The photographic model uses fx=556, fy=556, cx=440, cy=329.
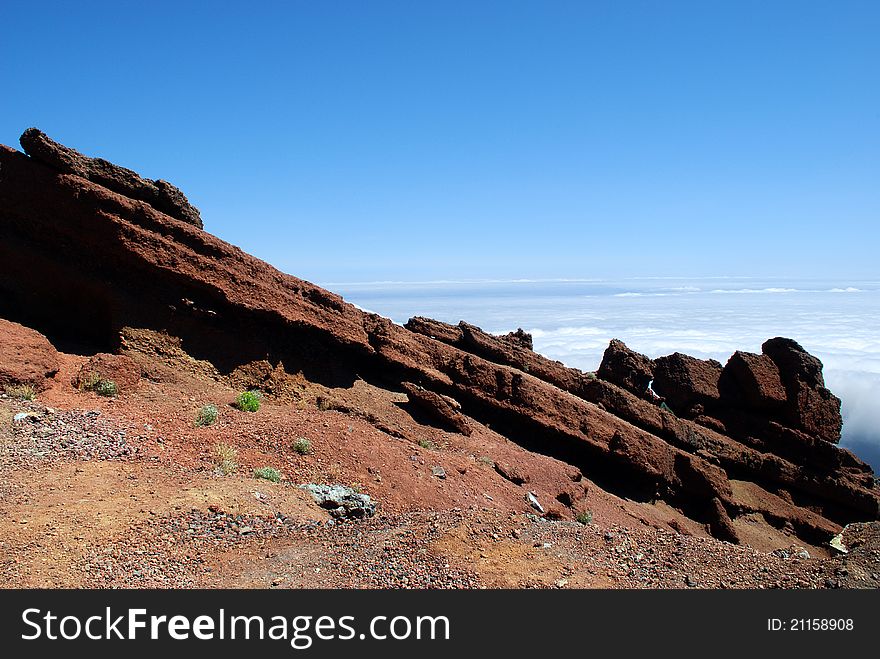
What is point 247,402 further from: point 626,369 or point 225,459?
point 626,369

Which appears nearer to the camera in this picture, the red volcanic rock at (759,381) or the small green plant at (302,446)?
the small green plant at (302,446)

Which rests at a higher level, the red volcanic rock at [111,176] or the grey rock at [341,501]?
the red volcanic rock at [111,176]

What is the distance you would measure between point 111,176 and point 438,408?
414 inches

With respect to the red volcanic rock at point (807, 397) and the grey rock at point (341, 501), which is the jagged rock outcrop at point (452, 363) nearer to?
the red volcanic rock at point (807, 397)

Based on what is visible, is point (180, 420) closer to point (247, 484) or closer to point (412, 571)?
point (247, 484)

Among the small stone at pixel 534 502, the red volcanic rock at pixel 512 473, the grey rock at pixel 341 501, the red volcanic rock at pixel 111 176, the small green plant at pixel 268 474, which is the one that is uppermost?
the red volcanic rock at pixel 111 176

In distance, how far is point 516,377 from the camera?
17.5 metres

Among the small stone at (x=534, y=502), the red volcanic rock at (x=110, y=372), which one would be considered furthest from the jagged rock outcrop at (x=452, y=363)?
the small stone at (x=534, y=502)

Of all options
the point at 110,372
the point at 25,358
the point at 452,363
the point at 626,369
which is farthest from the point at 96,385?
the point at 626,369

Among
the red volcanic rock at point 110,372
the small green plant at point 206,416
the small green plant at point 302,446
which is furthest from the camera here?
the red volcanic rock at point 110,372

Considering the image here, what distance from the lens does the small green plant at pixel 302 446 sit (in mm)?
10875

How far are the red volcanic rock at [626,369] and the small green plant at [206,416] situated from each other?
14729 mm

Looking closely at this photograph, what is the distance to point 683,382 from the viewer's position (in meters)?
22.0

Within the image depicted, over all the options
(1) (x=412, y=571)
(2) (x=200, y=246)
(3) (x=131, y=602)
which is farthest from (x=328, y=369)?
(3) (x=131, y=602)
